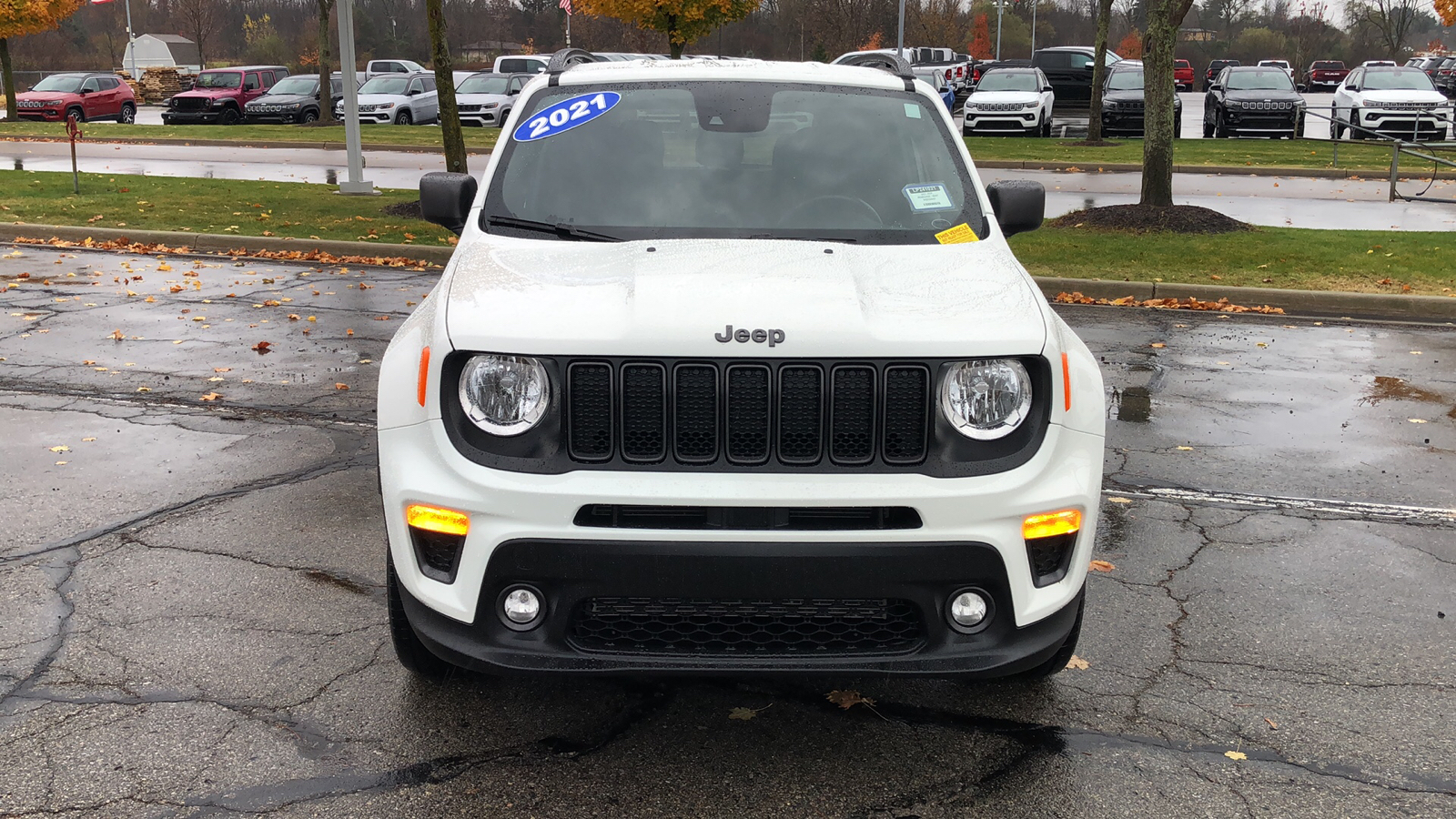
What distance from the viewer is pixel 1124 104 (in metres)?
30.3

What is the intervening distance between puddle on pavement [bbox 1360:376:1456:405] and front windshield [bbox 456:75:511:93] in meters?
28.5

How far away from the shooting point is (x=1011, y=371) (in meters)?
3.39

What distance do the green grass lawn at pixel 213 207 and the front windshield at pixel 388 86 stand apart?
16.7 metres

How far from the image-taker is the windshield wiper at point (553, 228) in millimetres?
4145

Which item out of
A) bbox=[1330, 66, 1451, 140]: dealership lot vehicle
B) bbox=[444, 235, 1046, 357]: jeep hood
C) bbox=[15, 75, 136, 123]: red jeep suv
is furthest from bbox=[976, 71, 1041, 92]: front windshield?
bbox=[444, 235, 1046, 357]: jeep hood

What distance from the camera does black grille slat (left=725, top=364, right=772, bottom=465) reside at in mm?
3291

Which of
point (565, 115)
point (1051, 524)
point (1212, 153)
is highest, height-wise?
point (565, 115)

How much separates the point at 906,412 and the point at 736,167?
1.51m

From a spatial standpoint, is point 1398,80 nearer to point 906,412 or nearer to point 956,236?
point 956,236

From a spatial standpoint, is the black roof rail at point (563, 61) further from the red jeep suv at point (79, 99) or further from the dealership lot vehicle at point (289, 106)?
the red jeep suv at point (79, 99)

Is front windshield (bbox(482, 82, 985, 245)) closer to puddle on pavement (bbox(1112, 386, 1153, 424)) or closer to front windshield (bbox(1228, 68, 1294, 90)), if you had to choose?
puddle on pavement (bbox(1112, 386, 1153, 424))

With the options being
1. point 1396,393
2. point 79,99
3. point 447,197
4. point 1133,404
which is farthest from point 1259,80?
point 79,99

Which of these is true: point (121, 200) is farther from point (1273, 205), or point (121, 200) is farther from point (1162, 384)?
point (1273, 205)

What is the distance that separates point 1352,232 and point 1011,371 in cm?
1303
